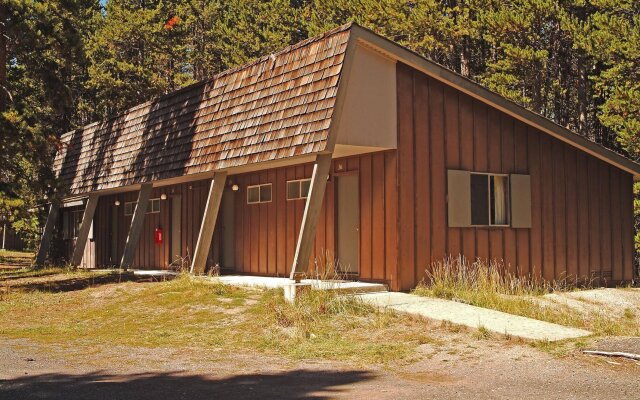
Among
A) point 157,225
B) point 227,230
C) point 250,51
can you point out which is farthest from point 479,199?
point 250,51

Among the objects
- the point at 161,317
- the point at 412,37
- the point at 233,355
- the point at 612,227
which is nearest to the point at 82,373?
the point at 233,355

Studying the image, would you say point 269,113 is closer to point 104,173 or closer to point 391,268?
point 391,268

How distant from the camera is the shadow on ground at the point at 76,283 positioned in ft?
53.8

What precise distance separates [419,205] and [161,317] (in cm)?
522

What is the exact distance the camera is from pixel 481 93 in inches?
551

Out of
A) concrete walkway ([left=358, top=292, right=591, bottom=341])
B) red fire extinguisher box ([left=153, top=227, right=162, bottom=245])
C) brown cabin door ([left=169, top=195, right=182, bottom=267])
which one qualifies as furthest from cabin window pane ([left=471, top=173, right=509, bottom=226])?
red fire extinguisher box ([left=153, top=227, right=162, bottom=245])

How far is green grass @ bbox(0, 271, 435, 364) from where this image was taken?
902 centimetres

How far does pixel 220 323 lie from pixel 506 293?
5.47 meters

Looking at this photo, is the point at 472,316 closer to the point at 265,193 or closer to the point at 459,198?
the point at 459,198

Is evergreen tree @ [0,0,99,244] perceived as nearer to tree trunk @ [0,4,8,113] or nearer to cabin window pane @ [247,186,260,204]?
tree trunk @ [0,4,8,113]

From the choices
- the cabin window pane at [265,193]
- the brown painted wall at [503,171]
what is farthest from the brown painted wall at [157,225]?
the brown painted wall at [503,171]

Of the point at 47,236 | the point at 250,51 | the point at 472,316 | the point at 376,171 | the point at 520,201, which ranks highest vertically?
the point at 250,51

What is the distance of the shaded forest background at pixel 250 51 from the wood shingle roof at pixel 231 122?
6.21 ft

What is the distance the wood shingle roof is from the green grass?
9.36 ft
